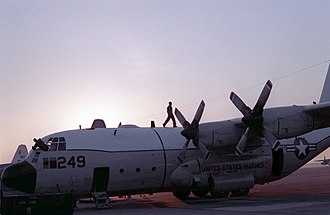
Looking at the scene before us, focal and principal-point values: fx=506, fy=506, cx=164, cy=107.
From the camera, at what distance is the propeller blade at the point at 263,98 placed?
81.6 feet

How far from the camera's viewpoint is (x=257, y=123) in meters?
24.8

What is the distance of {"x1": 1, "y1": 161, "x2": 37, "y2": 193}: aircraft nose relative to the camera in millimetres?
22873

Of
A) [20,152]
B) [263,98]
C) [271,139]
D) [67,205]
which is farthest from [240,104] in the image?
[20,152]

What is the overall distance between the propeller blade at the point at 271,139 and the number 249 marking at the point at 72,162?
29.3 ft

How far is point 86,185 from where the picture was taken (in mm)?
24078

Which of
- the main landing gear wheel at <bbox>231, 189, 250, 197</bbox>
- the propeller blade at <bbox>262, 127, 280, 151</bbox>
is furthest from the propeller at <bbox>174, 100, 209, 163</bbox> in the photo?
the main landing gear wheel at <bbox>231, 189, 250, 197</bbox>

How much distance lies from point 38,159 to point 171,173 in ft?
22.2

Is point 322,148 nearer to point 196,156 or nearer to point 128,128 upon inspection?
point 196,156

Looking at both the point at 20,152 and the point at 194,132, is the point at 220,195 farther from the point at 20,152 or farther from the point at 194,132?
the point at 20,152

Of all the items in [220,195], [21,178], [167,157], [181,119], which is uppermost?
[181,119]

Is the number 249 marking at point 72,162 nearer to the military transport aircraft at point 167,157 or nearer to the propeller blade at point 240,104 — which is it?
the military transport aircraft at point 167,157

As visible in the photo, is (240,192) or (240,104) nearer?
(240,104)

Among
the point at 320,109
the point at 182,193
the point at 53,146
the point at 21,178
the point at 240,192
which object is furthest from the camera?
the point at 240,192

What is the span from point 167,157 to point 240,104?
462 cm
